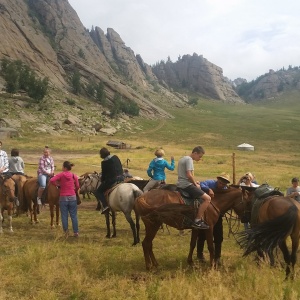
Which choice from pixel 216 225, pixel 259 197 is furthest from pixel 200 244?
pixel 259 197

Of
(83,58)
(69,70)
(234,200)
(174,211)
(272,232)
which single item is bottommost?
(272,232)

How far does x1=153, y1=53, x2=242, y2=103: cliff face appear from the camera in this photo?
547 ft

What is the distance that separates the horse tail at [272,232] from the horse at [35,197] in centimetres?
739

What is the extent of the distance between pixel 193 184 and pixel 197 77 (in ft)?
567

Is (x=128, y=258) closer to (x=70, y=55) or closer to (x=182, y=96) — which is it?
(x=70, y=55)

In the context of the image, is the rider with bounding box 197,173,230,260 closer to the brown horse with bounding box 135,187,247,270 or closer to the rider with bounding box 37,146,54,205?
the brown horse with bounding box 135,187,247,270

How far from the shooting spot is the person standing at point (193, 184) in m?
7.56

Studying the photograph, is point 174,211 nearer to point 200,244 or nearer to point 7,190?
point 200,244

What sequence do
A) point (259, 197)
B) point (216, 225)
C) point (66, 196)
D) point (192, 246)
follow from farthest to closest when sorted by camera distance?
point (66, 196) → point (216, 225) → point (192, 246) → point (259, 197)

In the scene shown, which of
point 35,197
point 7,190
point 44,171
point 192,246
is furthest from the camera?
point 44,171

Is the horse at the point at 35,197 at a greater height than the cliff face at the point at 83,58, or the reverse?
the cliff face at the point at 83,58

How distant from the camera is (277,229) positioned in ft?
22.9

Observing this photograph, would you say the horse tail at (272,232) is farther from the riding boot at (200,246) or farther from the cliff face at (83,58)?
the cliff face at (83,58)

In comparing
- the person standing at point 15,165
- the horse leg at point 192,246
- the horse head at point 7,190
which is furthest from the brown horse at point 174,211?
the person standing at point 15,165
